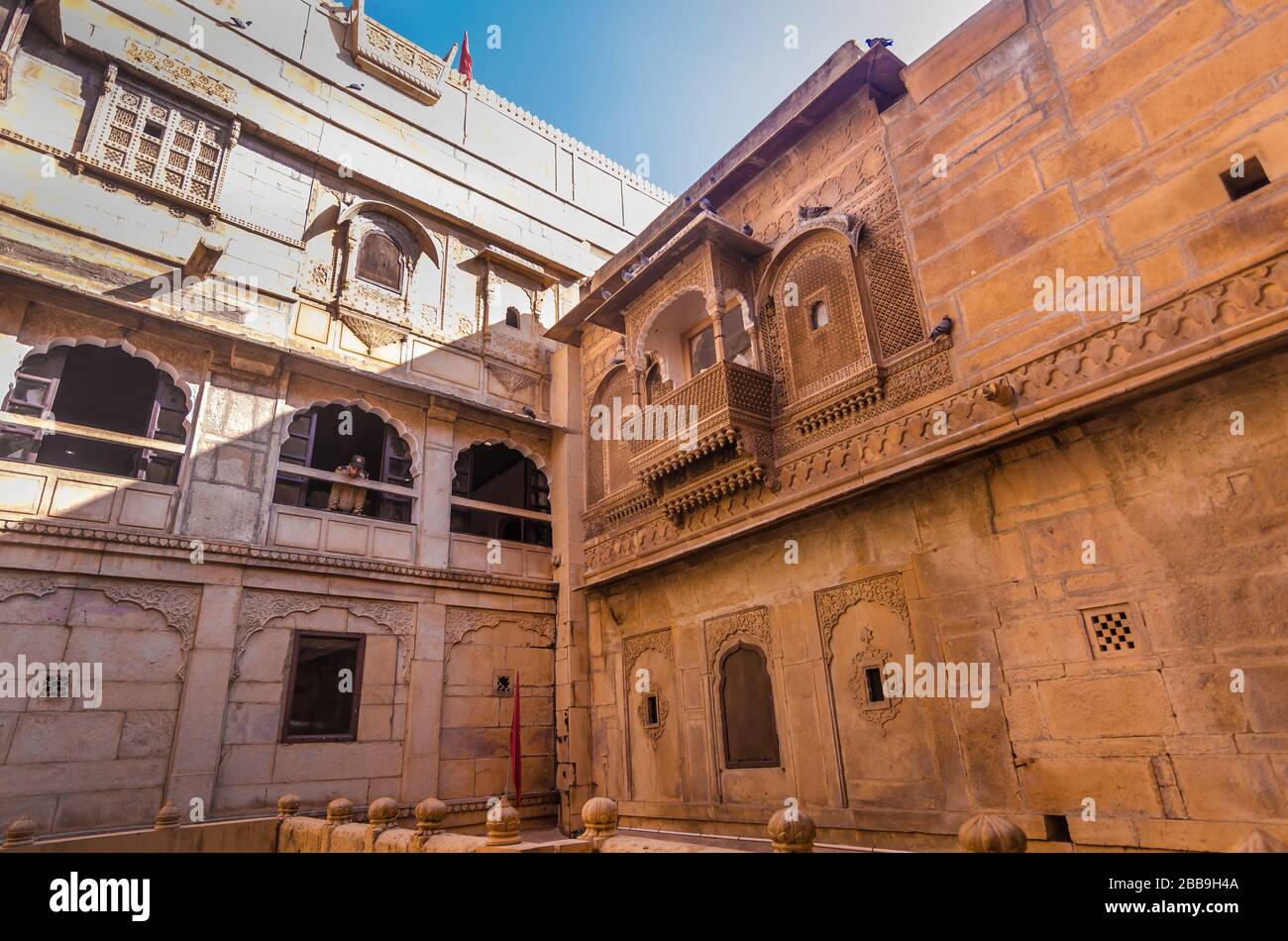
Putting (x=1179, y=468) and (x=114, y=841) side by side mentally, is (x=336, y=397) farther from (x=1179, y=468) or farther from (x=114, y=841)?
(x=1179, y=468)

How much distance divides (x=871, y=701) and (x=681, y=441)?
3.58 meters

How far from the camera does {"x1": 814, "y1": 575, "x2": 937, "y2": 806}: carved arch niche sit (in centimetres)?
619

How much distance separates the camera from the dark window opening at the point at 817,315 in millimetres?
7883

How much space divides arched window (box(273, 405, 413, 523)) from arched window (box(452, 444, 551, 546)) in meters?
0.80

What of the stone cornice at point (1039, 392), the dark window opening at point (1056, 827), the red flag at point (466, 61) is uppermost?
the red flag at point (466, 61)

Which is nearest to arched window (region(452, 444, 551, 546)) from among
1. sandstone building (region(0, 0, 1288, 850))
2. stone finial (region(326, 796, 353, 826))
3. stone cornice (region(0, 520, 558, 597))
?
sandstone building (region(0, 0, 1288, 850))

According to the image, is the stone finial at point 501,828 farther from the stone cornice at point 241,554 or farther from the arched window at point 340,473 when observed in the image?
the arched window at point 340,473

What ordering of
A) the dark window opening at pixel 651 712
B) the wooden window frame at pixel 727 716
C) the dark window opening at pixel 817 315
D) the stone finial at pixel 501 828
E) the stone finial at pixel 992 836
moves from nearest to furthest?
the stone finial at pixel 992 836 < the stone finial at pixel 501 828 < the wooden window frame at pixel 727 716 < the dark window opening at pixel 817 315 < the dark window opening at pixel 651 712

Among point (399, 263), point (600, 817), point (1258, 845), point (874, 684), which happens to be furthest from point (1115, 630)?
point (399, 263)

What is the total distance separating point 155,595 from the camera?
24.0 ft

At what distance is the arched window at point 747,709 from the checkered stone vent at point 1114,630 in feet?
10.9

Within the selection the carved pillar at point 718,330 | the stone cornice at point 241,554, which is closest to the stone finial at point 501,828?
the stone cornice at point 241,554

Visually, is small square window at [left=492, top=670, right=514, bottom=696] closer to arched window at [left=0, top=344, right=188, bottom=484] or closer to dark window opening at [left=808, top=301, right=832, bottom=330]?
arched window at [left=0, top=344, right=188, bottom=484]
